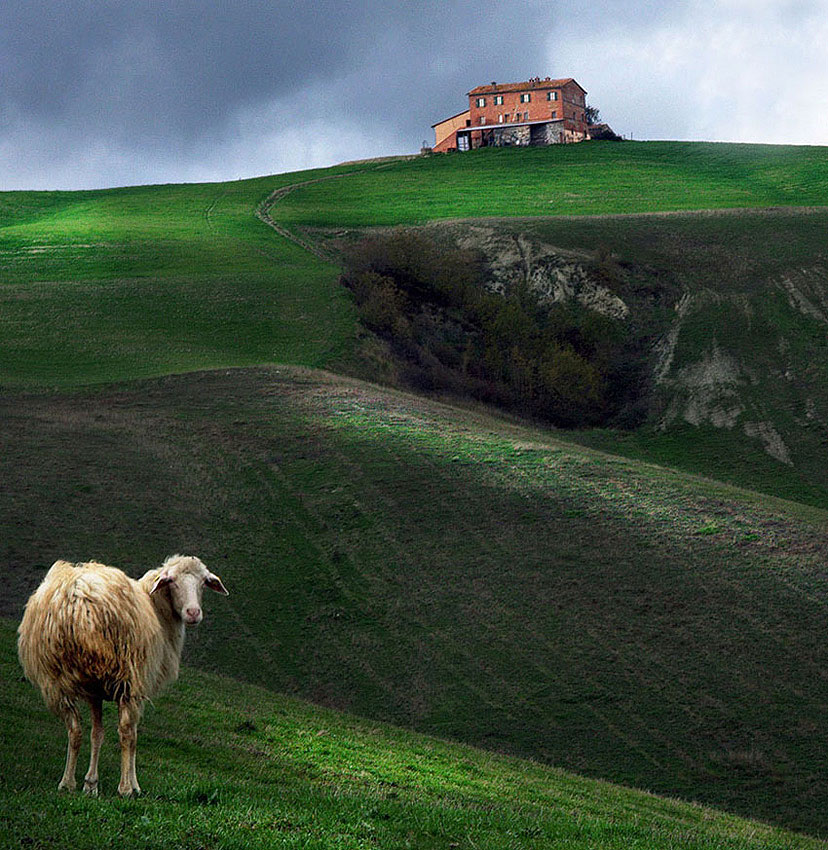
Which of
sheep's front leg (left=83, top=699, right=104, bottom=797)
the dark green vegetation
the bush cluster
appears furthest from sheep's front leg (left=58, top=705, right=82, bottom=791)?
the bush cluster

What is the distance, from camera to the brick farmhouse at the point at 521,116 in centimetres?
17175

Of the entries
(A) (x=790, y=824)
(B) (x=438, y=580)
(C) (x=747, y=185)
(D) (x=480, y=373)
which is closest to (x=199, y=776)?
(A) (x=790, y=824)

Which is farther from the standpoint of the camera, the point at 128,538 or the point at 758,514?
the point at 758,514

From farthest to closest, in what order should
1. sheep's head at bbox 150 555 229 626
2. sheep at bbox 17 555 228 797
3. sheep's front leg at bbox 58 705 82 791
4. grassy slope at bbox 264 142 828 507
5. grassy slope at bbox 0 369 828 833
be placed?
grassy slope at bbox 264 142 828 507
grassy slope at bbox 0 369 828 833
sheep's head at bbox 150 555 229 626
sheep at bbox 17 555 228 797
sheep's front leg at bbox 58 705 82 791

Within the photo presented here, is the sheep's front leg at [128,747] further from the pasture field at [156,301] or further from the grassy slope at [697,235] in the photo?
the grassy slope at [697,235]

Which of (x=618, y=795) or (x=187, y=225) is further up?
(x=187, y=225)

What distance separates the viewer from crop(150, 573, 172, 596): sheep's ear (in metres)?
13.8

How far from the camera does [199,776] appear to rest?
14.8 meters

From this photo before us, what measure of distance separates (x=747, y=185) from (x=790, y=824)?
124624 mm

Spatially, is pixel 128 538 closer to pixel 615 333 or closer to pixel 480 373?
pixel 480 373

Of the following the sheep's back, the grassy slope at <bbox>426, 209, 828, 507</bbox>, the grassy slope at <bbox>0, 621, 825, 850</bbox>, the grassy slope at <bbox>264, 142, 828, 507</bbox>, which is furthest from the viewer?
the grassy slope at <bbox>264, 142, 828, 507</bbox>

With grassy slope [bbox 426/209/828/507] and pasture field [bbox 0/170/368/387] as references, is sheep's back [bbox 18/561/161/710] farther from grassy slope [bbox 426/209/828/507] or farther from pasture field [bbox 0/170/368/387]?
grassy slope [bbox 426/209/828/507]

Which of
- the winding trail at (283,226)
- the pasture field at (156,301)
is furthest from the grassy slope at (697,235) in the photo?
the pasture field at (156,301)

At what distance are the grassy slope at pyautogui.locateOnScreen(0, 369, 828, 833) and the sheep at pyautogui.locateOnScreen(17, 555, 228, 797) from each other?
18557 millimetres
